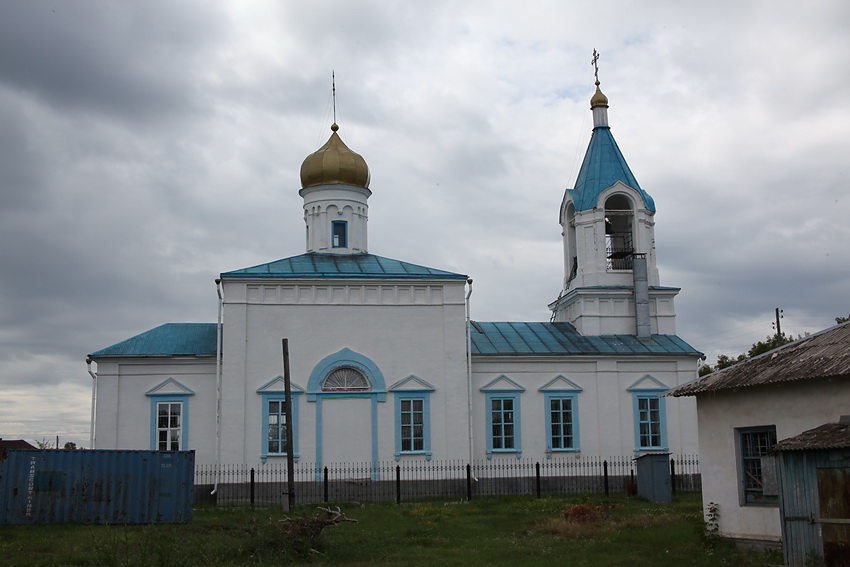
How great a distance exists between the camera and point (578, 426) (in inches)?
998

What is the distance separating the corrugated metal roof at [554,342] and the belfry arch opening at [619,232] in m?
2.49

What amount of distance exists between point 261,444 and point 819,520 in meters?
15.2

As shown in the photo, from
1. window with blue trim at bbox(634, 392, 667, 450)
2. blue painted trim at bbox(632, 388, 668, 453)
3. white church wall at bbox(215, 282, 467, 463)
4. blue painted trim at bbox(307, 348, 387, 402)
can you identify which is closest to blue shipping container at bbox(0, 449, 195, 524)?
white church wall at bbox(215, 282, 467, 463)

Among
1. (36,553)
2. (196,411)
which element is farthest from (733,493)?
(196,411)

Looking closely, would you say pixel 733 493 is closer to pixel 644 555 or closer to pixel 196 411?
pixel 644 555

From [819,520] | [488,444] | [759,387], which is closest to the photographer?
[819,520]

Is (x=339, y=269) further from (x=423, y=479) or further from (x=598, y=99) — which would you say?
(x=598, y=99)

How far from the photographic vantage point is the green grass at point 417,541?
12820 mm

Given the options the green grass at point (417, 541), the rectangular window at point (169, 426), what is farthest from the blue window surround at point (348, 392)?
the green grass at point (417, 541)

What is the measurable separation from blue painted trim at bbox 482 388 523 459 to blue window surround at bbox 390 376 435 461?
6.44 feet

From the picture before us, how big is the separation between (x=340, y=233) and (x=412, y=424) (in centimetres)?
677

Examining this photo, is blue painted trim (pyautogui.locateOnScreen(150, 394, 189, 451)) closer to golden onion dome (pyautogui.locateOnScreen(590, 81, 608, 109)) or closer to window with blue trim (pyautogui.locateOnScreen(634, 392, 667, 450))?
window with blue trim (pyautogui.locateOnScreen(634, 392, 667, 450))

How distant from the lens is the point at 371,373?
78.4 ft

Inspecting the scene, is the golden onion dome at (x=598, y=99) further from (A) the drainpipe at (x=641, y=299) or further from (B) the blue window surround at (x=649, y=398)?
(B) the blue window surround at (x=649, y=398)
